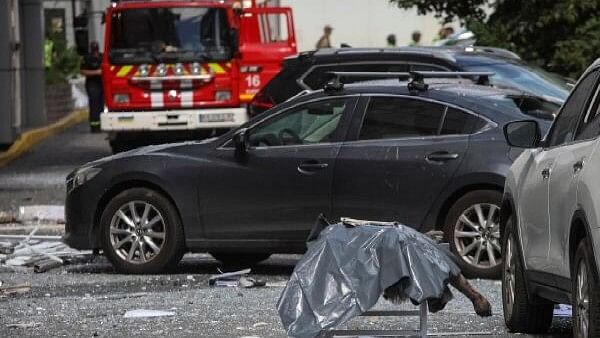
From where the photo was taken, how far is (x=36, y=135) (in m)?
32.3

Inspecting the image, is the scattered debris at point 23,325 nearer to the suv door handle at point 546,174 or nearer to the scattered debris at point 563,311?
the scattered debris at point 563,311

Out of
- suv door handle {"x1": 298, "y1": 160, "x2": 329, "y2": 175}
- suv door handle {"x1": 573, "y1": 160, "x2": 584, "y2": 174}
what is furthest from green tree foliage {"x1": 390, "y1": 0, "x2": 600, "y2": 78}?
suv door handle {"x1": 573, "y1": 160, "x2": 584, "y2": 174}

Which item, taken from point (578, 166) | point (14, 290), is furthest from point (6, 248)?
point (578, 166)

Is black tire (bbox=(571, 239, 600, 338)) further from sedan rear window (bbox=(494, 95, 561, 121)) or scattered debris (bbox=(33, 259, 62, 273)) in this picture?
scattered debris (bbox=(33, 259, 62, 273))

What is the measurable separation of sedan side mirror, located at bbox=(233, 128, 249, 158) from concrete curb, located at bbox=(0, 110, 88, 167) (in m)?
14.1

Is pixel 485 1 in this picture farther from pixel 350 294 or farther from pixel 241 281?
pixel 350 294

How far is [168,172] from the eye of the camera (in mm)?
13266

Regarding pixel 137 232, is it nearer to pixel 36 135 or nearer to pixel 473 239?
pixel 473 239

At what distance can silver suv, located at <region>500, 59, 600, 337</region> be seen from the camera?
773cm

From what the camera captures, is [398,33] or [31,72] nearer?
[31,72]

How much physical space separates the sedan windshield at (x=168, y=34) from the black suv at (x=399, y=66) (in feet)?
24.9

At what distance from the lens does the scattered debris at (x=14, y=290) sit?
1244cm

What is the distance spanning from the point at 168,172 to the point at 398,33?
36040mm

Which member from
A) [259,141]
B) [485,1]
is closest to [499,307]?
[259,141]
